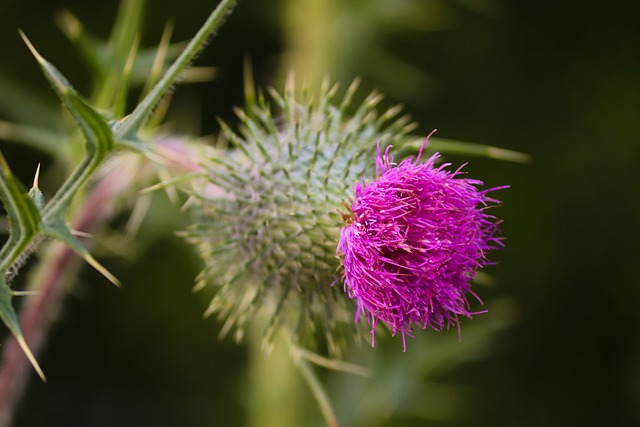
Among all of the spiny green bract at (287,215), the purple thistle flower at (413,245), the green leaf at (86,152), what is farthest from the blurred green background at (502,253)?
the green leaf at (86,152)

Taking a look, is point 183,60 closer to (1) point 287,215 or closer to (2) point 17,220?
(2) point 17,220

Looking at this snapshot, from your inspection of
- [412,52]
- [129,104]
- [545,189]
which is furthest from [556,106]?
[129,104]

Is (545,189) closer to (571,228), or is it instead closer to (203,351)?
(571,228)

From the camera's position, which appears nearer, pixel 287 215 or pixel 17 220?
pixel 17 220

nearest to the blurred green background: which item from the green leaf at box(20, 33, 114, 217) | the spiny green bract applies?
the spiny green bract

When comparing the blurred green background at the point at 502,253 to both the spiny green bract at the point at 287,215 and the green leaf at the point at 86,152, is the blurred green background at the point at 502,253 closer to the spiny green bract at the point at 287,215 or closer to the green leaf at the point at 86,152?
the spiny green bract at the point at 287,215

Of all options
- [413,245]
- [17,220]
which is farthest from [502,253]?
[17,220]
